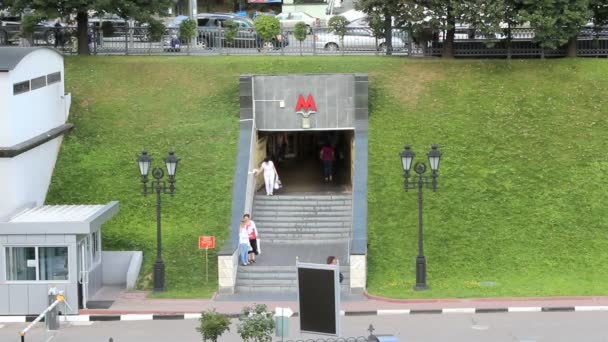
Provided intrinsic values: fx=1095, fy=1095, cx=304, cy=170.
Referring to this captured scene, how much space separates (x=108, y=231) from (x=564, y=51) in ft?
64.0

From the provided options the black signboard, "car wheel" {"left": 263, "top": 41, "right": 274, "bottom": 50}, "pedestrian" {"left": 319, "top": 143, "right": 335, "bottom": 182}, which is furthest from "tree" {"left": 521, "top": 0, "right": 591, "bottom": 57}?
the black signboard

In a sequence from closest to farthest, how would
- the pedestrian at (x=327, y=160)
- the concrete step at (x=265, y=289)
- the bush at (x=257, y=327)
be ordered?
1. the bush at (x=257, y=327)
2. the concrete step at (x=265, y=289)
3. the pedestrian at (x=327, y=160)

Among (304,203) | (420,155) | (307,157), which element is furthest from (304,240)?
(307,157)

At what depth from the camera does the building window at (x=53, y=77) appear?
33781 millimetres

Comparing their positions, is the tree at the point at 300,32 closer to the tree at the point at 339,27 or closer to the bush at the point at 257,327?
the tree at the point at 339,27

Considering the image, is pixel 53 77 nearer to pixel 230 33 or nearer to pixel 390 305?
pixel 230 33

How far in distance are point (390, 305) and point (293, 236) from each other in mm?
5904

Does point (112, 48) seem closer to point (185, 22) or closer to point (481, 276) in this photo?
point (185, 22)

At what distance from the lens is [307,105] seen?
36125 mm

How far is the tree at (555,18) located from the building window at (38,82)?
1717 centimetres

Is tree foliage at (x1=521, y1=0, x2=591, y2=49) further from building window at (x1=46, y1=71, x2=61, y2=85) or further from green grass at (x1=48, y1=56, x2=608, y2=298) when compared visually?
building window at (x1=46, y1=71, x2=61, y2=85)

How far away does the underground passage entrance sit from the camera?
36.4 meters

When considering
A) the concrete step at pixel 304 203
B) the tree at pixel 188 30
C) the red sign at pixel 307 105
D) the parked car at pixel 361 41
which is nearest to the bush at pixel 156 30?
the tree at pixel 188 30

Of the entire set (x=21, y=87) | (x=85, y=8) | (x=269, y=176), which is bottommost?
(x=269, y=176)
